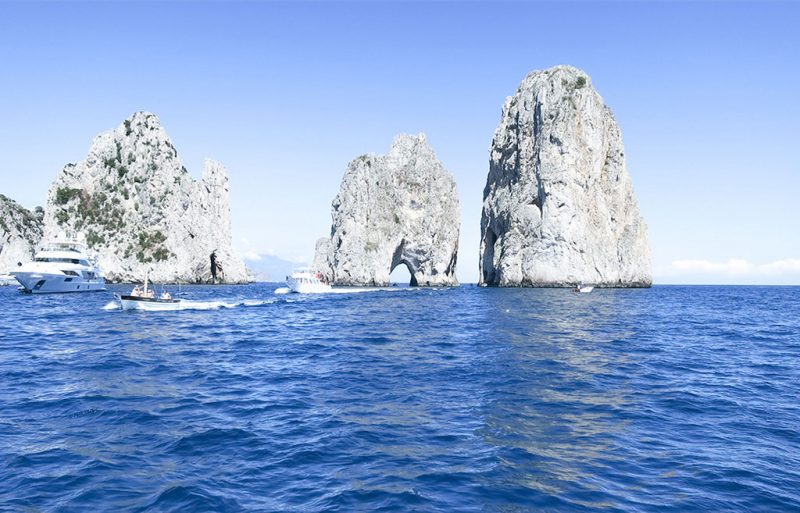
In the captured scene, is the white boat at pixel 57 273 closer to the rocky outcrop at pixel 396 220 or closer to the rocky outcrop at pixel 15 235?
the rocky outcrop at pixel 15 235

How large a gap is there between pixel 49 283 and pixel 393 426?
270 ft

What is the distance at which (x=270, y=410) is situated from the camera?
48.4 feet

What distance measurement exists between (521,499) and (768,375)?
62.3 ft

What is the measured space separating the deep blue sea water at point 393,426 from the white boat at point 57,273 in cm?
5556

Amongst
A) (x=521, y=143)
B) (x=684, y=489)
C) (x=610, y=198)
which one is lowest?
(x=684, y=489)

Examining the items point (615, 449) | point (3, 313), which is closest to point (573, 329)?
point (615, 449)

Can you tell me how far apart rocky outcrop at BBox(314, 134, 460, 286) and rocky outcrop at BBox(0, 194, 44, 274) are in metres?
81.0

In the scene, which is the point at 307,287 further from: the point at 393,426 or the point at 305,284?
the point at 393,426

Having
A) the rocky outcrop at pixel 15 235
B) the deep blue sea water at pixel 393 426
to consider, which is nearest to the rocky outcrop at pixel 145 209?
the rocky outcrop at pixel 15 235

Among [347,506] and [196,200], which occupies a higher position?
[196,200]

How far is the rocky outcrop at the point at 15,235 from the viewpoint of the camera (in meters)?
133

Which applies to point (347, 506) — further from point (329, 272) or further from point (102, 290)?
point (329, 272)

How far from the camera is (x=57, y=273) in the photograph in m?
75.9

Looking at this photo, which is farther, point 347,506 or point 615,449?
point 615,449
